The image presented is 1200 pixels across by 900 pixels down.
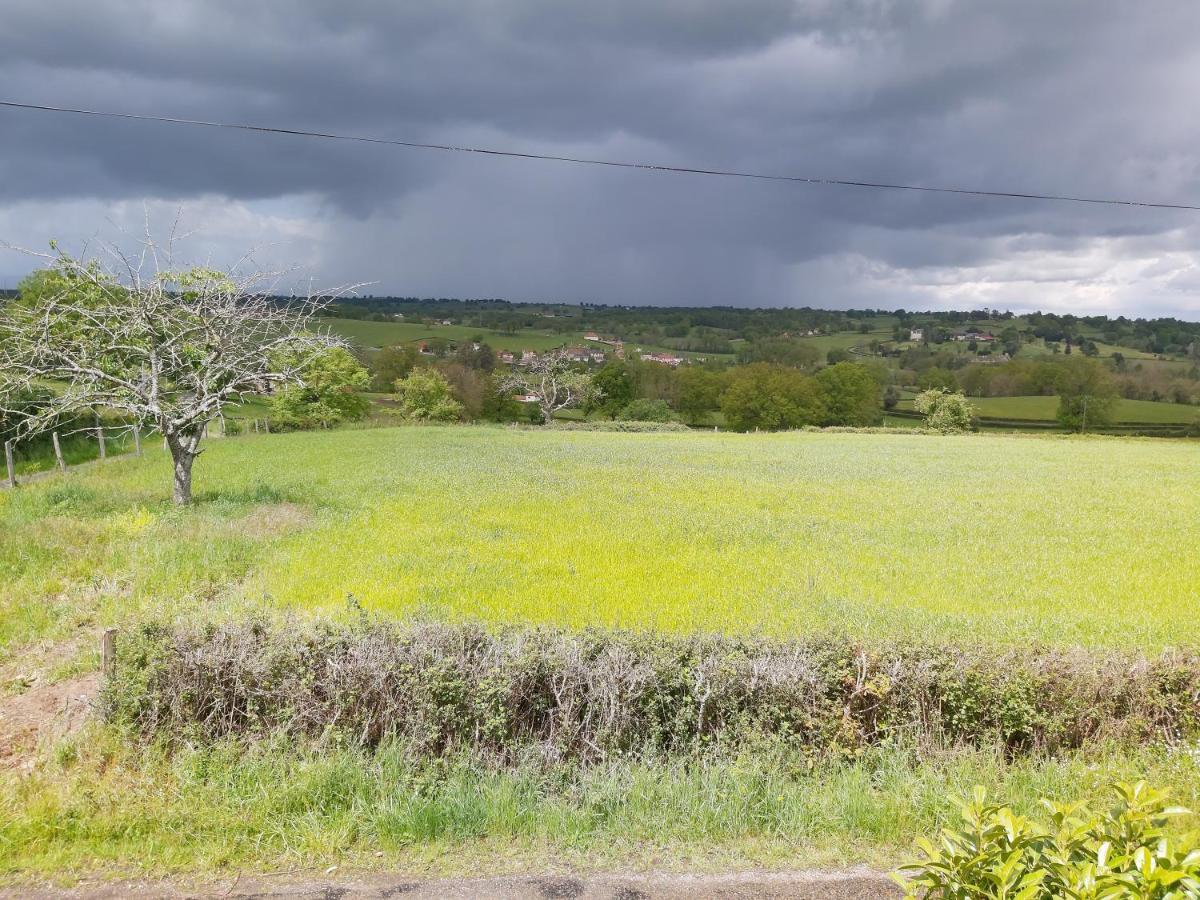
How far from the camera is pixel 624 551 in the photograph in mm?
13898

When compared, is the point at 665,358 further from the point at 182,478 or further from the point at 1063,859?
the point at 1063,859

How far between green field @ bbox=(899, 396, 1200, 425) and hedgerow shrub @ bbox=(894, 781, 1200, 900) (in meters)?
97.9

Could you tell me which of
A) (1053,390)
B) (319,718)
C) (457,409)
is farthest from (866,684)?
(1053,390)

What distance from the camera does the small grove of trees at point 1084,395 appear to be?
87562 mm

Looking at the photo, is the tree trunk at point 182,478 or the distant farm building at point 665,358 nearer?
the tree trunk at point 182,478

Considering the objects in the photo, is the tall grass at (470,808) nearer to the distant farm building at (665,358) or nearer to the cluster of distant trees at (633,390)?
the cluster of distant trees at (633,390)

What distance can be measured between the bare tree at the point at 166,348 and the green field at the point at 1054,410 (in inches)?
3595

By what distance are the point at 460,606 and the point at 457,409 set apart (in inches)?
2719

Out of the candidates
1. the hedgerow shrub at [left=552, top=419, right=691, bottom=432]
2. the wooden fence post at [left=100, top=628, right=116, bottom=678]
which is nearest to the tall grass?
the wooden fence post at [left=100, top=628, right=116, bottom=678]

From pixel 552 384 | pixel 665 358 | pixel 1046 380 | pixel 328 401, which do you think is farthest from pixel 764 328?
pixel 328 401

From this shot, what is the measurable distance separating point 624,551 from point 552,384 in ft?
225

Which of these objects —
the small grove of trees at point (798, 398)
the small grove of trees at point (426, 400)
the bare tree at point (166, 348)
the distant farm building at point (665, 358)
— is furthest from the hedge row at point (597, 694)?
the distant farm building at point (665, 358)

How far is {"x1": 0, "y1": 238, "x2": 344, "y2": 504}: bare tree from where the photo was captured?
15.2 meters

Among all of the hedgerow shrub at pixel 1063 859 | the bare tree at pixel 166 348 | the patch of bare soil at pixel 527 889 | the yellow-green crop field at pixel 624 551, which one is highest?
the bare tree at pixel 166 348
